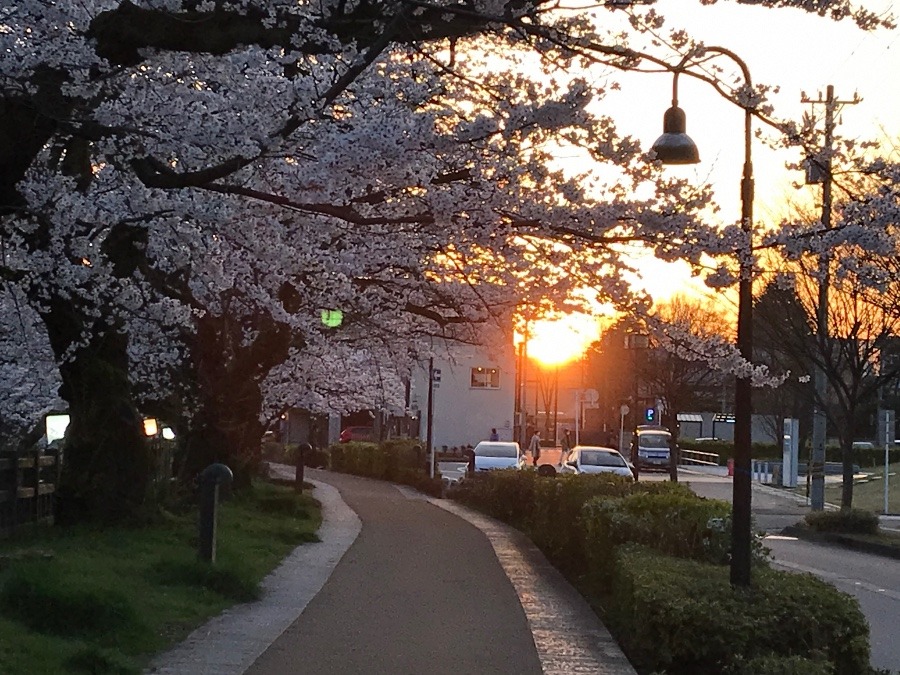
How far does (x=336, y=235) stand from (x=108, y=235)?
289 cm

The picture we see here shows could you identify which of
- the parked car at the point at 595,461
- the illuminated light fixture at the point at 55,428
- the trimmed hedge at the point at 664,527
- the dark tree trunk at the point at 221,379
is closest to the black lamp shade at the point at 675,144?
the trimmed hedge at the point at 664,527

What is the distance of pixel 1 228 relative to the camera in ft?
35.0

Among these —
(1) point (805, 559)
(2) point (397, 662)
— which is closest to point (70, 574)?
(2) point (397, 662)

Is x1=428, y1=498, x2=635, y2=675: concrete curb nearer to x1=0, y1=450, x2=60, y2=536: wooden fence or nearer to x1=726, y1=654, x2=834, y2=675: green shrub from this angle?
x1=726, y1=654, x2=834, y2=675: green shrub

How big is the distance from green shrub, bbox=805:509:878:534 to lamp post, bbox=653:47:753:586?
15.7 metres

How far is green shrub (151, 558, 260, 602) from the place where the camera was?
1173 centimetres

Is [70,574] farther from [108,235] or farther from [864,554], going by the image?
[864,554]

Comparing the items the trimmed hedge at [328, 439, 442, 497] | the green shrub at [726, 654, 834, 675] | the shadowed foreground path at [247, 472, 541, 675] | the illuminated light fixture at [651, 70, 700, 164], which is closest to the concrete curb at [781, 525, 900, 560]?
the shadowed foreground path at [247, 472, 541, 675]

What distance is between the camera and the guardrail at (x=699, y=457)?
64562 millimetres

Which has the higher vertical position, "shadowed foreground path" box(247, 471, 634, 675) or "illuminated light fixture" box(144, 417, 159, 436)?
"illuminated light fixture" box(144, 417, 159, 436)

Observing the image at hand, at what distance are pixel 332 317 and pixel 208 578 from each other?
311 inches

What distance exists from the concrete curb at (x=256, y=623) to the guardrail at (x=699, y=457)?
49.1 metres

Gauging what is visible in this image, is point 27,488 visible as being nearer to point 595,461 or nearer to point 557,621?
point 557,621

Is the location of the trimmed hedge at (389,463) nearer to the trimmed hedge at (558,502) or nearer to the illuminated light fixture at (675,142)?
the trimmed hedge at (558,502)
